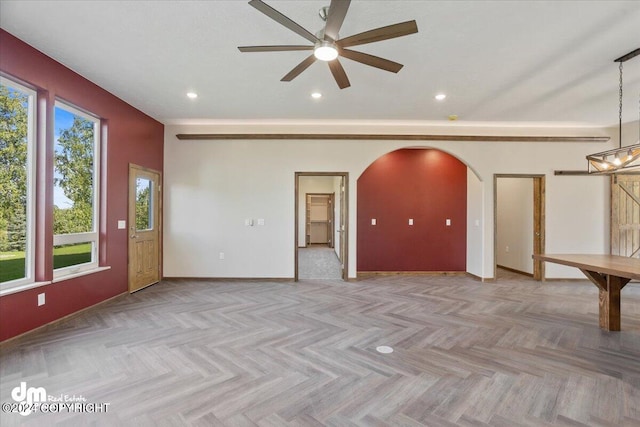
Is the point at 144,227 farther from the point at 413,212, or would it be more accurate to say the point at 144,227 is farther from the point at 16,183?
the point at 413,212

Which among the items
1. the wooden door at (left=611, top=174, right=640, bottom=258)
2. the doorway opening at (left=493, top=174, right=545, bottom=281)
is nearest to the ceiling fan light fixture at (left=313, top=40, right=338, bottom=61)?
the doorway opening at (left=493, top=174, right=545, bottom=281)

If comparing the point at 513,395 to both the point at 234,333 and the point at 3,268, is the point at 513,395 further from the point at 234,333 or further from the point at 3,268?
the point at 3,268

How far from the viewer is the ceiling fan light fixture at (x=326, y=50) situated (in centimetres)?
240

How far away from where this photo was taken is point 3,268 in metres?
2.96

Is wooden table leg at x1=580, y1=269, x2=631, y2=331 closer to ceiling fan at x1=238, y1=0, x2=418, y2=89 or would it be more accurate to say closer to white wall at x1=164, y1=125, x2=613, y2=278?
white wall at x1=164, y1=125, x2=613, y2=278

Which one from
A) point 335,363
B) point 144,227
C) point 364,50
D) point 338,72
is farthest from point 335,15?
point 144,227

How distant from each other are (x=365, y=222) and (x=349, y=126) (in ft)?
6.67

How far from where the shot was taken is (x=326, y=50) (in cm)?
245

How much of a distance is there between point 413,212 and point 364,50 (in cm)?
405

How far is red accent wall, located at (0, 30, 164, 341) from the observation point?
3.01 metres

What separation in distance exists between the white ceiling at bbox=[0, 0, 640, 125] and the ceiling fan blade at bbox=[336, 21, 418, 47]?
42 cm

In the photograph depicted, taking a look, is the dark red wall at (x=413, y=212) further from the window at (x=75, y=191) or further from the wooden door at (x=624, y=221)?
the window at (x=75, y=191)

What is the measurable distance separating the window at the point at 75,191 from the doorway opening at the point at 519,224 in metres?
6.71

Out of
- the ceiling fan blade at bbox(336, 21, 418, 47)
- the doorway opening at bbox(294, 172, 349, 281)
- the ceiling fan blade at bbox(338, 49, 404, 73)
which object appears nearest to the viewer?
the ceiling fan blade at bbox(336, 21, 418, 47)
